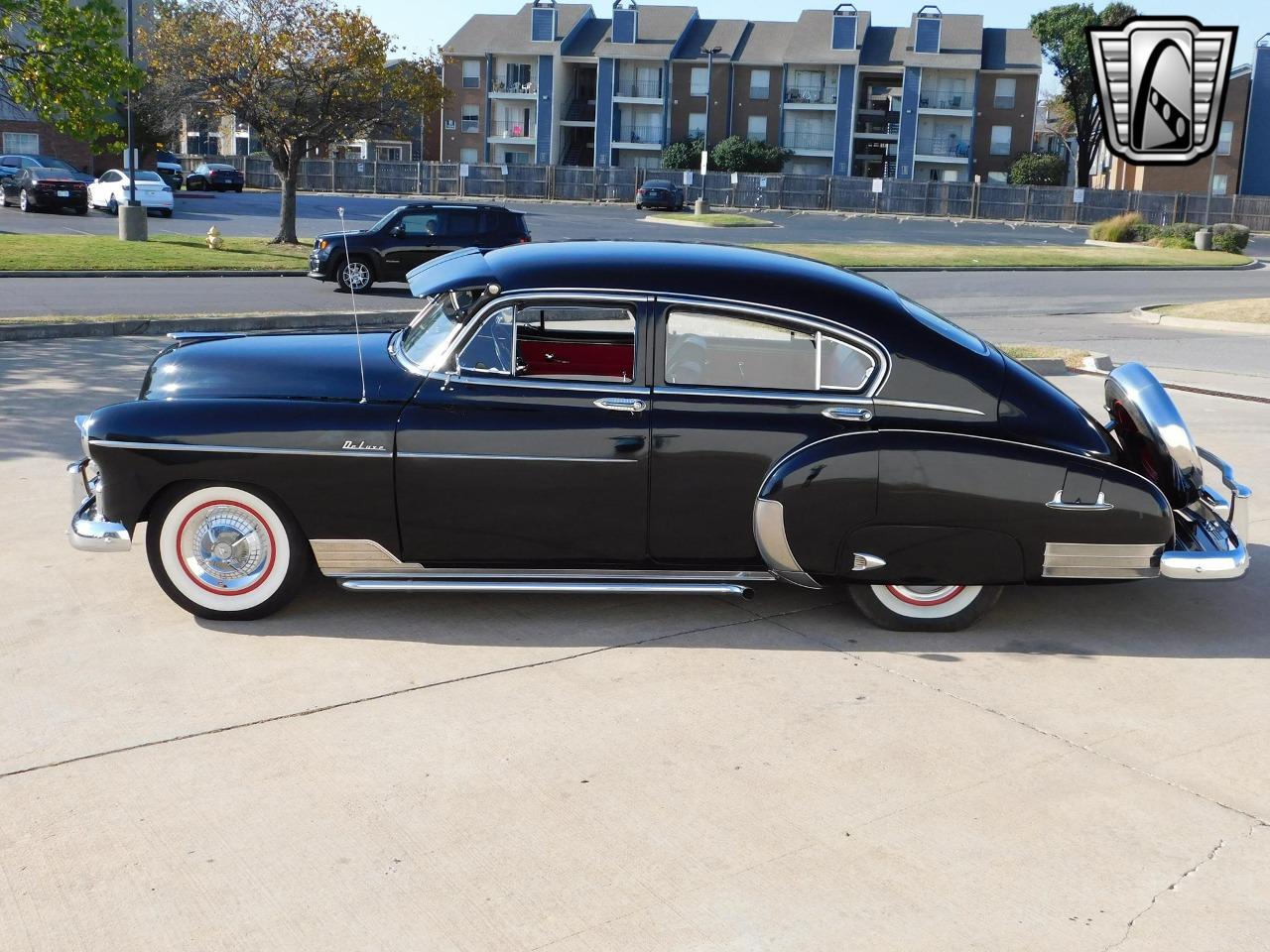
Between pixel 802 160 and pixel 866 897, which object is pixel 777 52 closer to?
pixel 802 160

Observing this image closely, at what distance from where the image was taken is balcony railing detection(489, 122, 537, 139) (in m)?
78.2

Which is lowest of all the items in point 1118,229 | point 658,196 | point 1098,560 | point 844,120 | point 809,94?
point 1098,560

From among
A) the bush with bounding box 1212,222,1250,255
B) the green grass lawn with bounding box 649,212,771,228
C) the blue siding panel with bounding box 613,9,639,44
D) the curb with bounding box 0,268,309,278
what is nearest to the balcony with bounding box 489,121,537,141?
the blue siding panel with bounding box 613,9,639,44

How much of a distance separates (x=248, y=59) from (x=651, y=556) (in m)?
22.2

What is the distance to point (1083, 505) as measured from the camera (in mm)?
5676

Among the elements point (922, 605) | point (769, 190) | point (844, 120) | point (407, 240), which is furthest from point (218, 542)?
point (844, 120)

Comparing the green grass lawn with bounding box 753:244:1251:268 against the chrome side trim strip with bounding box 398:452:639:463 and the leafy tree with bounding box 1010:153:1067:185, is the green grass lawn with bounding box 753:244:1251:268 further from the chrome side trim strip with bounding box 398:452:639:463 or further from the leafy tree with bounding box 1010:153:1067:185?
the leafy tree with bounding box 1010:153:1067:185

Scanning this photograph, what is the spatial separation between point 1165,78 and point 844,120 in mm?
65300

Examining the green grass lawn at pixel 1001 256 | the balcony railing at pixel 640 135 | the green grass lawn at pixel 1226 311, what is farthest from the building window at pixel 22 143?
the green grass lawn at pixel 1226 311

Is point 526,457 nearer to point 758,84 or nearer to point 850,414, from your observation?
point 850,414

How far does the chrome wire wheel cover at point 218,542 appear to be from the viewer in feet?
18.9

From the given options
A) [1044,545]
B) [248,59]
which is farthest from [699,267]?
[248,59]

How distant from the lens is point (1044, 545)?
5.73m

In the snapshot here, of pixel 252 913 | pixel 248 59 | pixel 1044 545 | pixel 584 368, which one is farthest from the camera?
pixel 248 59
